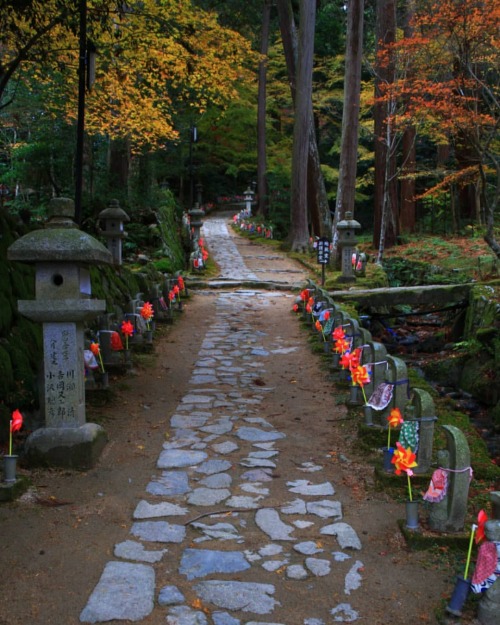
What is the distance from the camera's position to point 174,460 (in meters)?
5.14

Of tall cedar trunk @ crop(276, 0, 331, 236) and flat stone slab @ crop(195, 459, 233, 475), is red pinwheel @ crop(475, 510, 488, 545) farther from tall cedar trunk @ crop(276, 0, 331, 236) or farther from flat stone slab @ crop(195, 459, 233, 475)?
tall cedar trunk @ crop(276, 0, 331, 236)

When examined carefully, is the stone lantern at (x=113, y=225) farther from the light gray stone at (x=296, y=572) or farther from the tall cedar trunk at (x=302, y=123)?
the tall cedar trunk at (x=302, y=123)

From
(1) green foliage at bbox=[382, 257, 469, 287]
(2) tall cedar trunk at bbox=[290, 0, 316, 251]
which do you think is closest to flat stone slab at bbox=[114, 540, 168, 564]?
(1) green foliage at bbox=[382, 257, 469, 287]

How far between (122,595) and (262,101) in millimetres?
29106

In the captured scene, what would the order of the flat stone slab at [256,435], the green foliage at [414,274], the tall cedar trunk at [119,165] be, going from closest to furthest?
the flat stone slab at [256,435], the green foliage at [414,274], the tall cedar trunk at [119,165]

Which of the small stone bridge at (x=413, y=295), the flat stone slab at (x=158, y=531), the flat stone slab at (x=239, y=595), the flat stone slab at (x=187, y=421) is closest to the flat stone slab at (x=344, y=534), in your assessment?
the flat stone slab at (x=239, y=595)

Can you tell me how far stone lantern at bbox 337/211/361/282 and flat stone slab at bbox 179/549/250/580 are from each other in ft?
38.4

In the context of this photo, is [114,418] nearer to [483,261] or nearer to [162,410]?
[162,410]

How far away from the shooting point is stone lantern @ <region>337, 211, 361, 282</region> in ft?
47.7

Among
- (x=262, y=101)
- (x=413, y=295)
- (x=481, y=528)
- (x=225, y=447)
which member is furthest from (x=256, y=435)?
(x=262, y=101)

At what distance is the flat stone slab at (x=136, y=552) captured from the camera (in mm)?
3582

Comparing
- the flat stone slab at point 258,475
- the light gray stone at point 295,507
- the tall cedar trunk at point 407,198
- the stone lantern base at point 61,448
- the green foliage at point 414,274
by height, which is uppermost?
the tall cedar trunk at point 407,198

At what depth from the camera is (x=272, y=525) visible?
13.3ft

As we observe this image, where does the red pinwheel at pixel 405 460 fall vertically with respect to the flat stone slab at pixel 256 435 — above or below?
above
